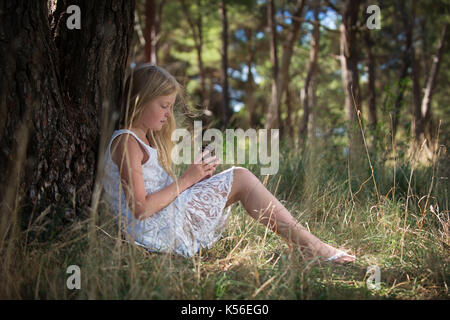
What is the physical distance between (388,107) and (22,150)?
2.98 metres

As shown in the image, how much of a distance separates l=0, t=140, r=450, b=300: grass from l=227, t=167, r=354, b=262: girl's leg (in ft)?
0.33

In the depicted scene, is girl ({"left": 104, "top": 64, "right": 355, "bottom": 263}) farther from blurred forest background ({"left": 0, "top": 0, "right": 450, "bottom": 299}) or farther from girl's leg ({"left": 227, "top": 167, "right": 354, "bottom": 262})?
blurred forest background ({"left": 0, "top": 0, "right": 450, "bottom": 299})

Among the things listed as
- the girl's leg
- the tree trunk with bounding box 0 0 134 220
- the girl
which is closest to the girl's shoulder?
the girl

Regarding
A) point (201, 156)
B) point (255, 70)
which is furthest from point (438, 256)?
point (255, 70)

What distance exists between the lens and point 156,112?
2240mm

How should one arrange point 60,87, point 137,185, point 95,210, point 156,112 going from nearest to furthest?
point 95,210 < point 137,185 < point 60,87 < point 156,112

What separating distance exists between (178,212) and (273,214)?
50 cm

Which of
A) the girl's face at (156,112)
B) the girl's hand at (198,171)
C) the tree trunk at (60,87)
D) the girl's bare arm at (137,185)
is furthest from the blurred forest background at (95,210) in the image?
the girl's hand at (198,171)

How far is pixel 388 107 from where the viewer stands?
3697 millimetres

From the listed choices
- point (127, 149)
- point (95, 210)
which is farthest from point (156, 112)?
point (95, 210)

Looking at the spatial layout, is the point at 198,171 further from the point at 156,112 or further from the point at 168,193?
the point at 156,112

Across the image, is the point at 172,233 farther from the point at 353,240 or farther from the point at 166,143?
the point at 353,240
